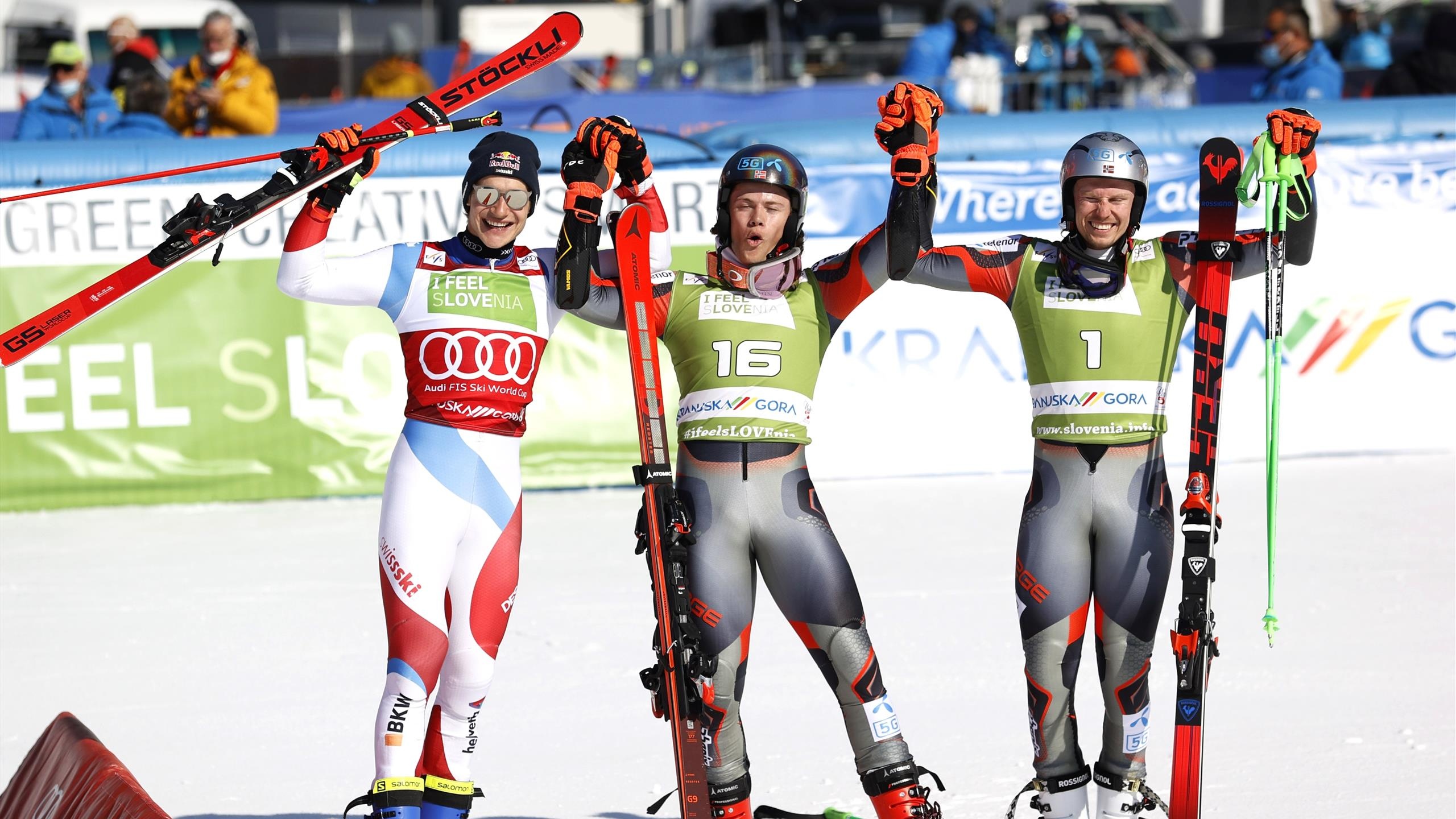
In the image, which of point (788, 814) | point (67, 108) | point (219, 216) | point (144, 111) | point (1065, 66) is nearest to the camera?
point (219, 216)

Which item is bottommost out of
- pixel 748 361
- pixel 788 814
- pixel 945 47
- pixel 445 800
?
pixel 788 814

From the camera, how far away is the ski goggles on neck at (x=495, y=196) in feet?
14.0

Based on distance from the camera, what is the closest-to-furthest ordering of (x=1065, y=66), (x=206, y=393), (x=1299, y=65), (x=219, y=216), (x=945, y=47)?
(x=219, y=216)
(x=206, y=393)
(x=1299, y=65)
(x=1065, y=66)
(x=945, y=47)

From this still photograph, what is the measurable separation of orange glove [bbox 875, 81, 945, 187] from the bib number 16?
1.90 ft

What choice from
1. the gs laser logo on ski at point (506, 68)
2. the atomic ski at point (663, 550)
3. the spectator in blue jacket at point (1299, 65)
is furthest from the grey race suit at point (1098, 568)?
the spectator in blue jacket at point (1299, 65)

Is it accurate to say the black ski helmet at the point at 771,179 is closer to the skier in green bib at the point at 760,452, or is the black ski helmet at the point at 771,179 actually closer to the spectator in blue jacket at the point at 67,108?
the skier in green bib at the point at 760,452

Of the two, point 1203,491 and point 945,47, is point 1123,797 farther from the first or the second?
point 945,47

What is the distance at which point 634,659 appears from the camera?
6.23 metres

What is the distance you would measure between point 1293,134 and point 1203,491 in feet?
3.30

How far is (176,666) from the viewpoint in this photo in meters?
6.24

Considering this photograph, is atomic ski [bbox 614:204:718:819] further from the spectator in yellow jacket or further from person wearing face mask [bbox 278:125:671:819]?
the spectator in yellow jacket

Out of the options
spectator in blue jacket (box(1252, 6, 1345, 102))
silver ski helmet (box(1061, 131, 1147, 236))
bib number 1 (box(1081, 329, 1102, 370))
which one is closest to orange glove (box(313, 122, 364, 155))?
silver ski helmet (box(1061, 131, 1147, 236))

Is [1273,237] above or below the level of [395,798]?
above

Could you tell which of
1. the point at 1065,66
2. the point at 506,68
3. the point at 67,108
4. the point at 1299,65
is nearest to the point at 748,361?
the point at 506,68
